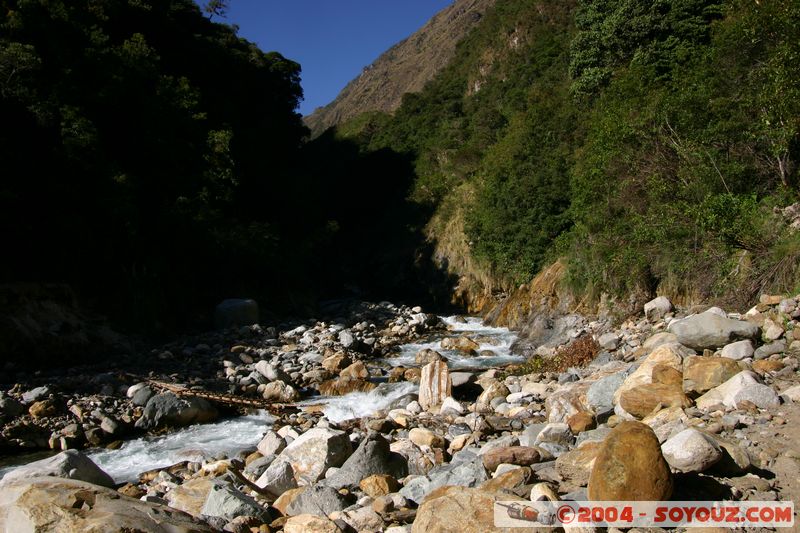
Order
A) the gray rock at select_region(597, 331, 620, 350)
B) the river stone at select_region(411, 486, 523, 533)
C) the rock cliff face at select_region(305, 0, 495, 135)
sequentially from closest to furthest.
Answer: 1. the river stone at select_region(411, 486, 523, 533)
2. the gray rock at select_region(597, 331, 620, 350)
3. the rock cliff face at select_region(305, 0, 495, 135)

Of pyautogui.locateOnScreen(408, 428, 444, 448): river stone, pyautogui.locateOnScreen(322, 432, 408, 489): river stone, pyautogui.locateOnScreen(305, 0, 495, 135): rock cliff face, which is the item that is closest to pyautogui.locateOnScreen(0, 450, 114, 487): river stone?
pyautogui.locateOnScreen(322, 432, 408, 489): river stone

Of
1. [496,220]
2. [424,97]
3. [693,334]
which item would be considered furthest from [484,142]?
[693,334]

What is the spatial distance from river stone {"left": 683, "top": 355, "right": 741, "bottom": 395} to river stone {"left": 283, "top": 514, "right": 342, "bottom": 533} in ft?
13.7

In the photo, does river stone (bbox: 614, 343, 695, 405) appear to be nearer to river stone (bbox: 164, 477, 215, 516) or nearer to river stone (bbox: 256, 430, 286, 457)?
river stone (bbox: 256, 430, 286, 457)

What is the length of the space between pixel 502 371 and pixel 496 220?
10.7m

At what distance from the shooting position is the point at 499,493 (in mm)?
3586

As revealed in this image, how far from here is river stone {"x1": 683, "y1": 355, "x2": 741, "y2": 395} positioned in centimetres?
551

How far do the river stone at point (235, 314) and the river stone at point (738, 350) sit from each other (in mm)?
14919

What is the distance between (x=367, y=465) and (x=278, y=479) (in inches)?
39.1

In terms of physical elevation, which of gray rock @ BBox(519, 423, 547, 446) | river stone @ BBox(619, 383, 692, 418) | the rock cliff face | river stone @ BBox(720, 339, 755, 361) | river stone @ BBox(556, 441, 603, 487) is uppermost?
the rock cliff face

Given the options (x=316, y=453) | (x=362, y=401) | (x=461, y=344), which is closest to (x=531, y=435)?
(x=316, y=453)

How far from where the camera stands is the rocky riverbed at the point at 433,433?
137 inches

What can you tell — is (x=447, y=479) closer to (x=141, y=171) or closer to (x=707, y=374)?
(x=707, y=374)

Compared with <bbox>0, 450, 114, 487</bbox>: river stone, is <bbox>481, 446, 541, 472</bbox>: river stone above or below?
above
